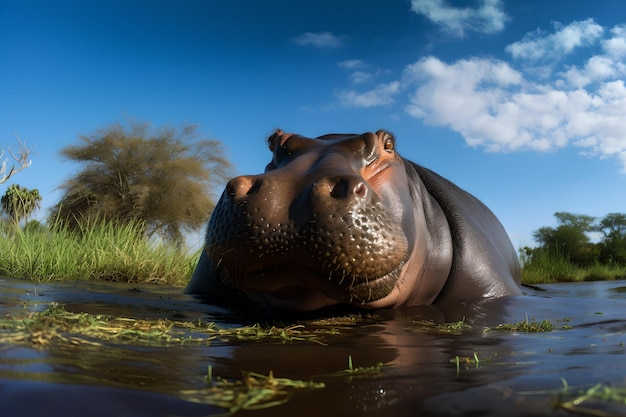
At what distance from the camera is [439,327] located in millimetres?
2793

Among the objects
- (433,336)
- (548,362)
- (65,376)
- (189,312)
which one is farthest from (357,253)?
(65,376)

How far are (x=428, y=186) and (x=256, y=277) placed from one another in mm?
2167

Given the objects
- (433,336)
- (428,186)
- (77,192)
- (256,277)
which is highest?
(77,192)

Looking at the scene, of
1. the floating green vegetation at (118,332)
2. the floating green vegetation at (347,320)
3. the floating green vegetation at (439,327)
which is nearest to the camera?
the floating green vegetation at (118,332)

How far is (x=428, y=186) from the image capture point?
4477 mm

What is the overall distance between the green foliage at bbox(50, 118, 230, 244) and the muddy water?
14.8 metres

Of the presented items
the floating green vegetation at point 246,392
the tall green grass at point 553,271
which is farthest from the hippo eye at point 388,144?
the tall green grass at point 553,271

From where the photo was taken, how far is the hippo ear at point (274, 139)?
3533 mm

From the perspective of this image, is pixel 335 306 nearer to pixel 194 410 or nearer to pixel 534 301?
pixel 534 301

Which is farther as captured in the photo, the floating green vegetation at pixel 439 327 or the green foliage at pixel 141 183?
the green foliage at pixel 141 183

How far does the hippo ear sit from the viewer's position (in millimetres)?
3533

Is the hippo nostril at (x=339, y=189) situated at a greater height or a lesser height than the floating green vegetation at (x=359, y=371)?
greater

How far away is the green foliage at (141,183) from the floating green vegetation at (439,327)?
47.0 feet

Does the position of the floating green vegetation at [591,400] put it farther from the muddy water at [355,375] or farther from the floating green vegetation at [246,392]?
the floating green vegetation at [246,392]
